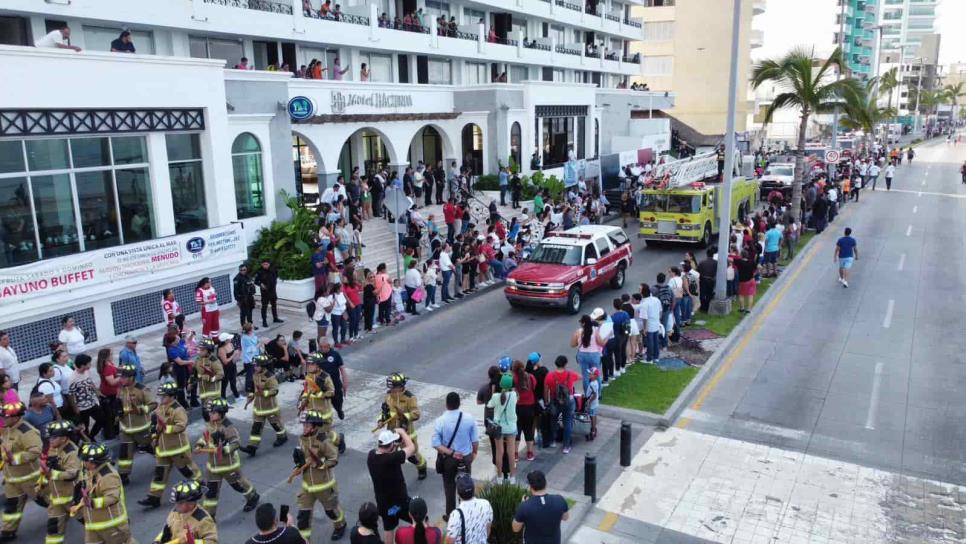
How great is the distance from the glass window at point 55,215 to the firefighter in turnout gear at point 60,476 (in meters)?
8.93

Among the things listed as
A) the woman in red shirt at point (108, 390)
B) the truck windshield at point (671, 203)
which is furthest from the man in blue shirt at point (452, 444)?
the truck windshield at point (671, 203)

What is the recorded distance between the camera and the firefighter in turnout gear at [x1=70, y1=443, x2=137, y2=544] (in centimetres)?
742

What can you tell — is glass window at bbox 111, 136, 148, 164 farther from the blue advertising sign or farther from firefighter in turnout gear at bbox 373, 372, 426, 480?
firefighter in turnout gear at bbox 373, 372, 426, 480

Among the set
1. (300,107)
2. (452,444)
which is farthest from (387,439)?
(300,107)

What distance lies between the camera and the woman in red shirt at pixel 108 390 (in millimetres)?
11248

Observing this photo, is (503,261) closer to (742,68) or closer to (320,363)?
(320,363)

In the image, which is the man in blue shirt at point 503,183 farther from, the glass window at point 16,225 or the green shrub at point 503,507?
the green shrub at point 503,507

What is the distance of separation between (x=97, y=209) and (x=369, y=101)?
1176 cm

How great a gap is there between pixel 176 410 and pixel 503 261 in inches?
552

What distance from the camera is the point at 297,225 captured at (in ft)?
67.7

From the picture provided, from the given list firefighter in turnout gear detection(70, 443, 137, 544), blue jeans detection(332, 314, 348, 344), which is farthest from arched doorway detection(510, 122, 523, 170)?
firefighter in turnout gear detection(70, 443, 137, 544)

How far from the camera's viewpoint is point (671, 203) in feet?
83.6

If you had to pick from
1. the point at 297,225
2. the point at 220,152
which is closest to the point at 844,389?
the point at 297,225

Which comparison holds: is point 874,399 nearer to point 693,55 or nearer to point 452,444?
point 452,444
